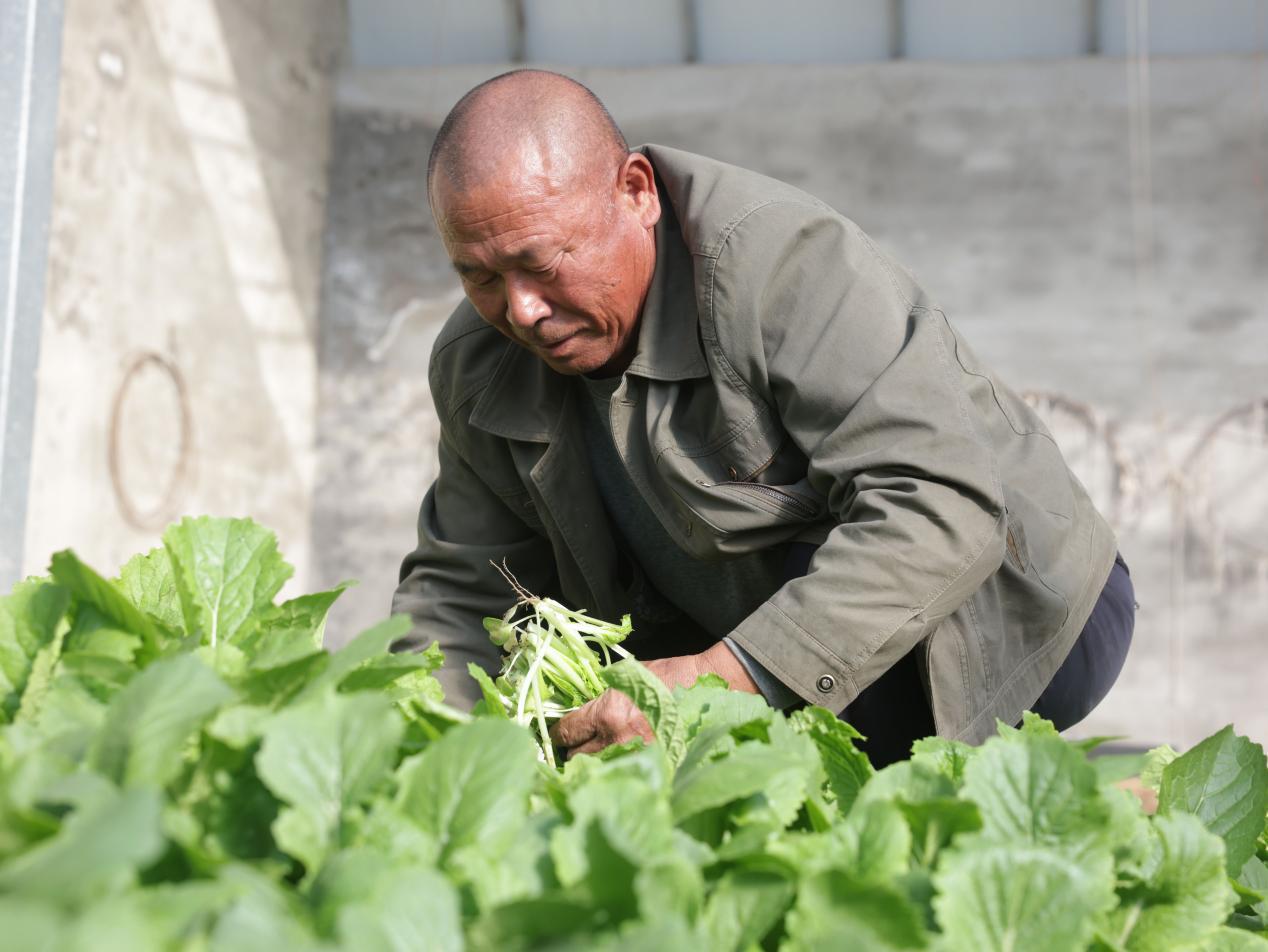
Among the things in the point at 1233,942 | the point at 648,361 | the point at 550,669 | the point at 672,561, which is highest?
the point at 648,361

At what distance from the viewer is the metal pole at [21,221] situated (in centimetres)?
204

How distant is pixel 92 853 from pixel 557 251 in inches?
45.4

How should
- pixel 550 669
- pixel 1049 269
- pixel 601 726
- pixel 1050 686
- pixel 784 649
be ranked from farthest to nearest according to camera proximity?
pixel 1049 269
pixel 1050 686
pixel 784 649
pixel 550 669
pixel 601 726

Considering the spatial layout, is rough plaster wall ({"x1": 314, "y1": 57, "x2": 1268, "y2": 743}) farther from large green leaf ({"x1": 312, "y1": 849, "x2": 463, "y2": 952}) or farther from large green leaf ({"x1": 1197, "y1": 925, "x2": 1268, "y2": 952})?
large green leaf ({"x1": 312, "y1": 849, "x2": 463, "y2": 952})

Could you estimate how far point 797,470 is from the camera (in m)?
1.70

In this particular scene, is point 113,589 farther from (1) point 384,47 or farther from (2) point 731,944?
(1) point 384,47

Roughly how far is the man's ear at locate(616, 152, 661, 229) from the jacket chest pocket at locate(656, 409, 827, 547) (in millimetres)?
286

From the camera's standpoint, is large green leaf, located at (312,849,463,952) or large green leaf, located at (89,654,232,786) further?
large green leaf, located at (89,654,232,786)

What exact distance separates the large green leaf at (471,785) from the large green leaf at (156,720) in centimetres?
9

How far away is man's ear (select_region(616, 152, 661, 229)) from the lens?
168 cm

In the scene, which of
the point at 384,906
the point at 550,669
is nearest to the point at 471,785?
the point at 384,906

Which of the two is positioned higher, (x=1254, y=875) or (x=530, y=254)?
(x=530, y=254)

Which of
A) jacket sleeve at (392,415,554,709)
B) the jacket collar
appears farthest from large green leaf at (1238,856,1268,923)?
jacket sleeve at (392,415,554,709)

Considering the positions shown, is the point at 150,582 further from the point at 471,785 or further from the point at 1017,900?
the point at 1017,900
